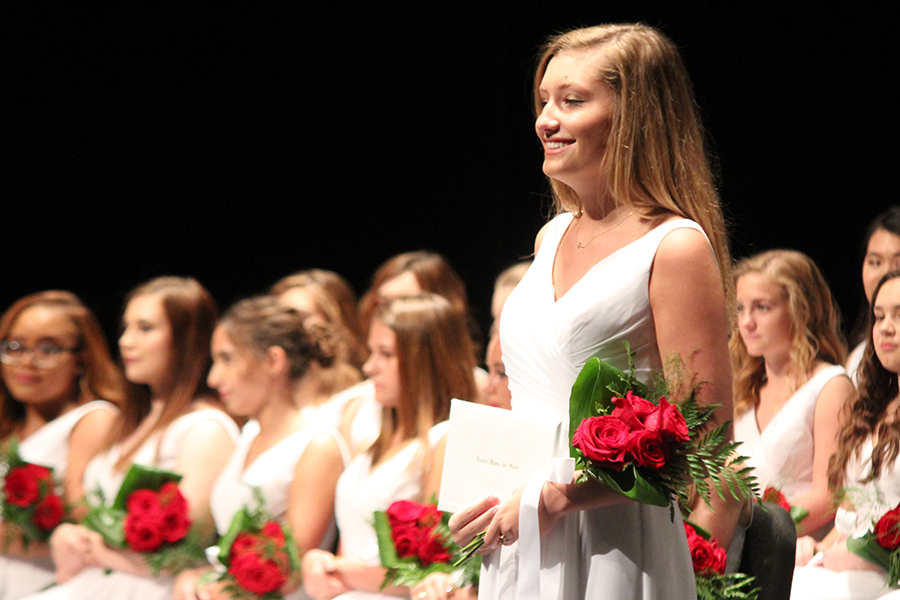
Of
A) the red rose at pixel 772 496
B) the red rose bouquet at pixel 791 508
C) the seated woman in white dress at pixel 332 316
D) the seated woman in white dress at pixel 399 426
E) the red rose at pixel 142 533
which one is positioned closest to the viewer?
the red rose at pixel 772 496

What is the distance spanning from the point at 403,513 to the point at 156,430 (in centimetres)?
181

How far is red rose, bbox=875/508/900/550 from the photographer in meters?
2.93

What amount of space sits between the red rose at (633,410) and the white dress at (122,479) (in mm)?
2808

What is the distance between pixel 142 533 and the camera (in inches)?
154

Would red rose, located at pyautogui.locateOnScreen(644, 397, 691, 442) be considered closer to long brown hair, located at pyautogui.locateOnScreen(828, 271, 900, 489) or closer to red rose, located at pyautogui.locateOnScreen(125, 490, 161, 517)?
long brown hair, located at pyautogui.locateOnScreen(828, 271, 900, 489)

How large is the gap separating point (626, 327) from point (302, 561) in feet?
6.94

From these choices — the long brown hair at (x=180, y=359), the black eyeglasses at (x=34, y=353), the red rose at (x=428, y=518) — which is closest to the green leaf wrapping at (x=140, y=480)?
the long brown hair at (x=180, y=359)

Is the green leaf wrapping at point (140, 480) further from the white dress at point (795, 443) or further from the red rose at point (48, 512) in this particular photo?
the white dress at point (795, 443)

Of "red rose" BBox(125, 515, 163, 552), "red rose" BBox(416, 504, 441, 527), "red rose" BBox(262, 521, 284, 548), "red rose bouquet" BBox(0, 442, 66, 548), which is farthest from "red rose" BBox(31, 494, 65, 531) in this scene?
"red rose" BBox(416, 504, 441, 527)

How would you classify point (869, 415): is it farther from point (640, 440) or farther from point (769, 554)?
point (640, 440)

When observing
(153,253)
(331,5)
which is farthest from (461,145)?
(153,253)

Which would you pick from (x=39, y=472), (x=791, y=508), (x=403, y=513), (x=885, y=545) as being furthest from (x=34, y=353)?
(x=885, y=545)

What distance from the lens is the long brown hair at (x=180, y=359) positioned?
4.58 m

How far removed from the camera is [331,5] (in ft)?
22.1
